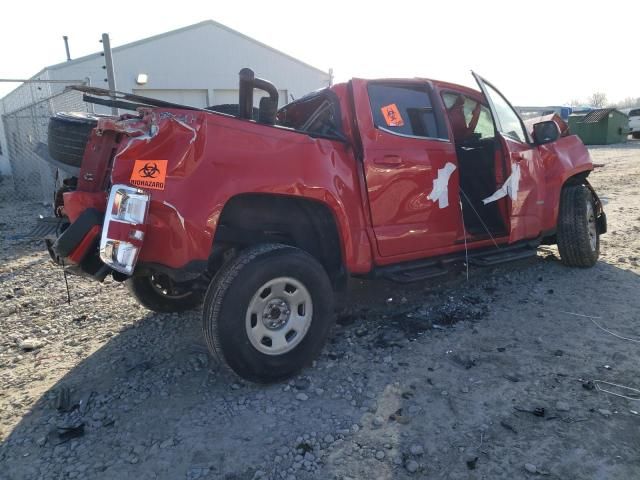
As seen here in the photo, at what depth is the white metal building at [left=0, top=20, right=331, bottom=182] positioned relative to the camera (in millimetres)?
14047

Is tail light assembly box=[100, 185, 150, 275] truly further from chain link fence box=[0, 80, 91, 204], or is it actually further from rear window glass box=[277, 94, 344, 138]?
chain link fence box=[0, 80, 91, 204]

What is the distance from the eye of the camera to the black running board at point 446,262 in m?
3.62

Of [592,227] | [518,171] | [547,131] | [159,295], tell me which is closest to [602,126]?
[592,227]

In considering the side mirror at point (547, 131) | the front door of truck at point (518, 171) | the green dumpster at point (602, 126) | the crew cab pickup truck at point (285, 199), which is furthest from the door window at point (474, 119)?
the green dumpster at point (602, 126)

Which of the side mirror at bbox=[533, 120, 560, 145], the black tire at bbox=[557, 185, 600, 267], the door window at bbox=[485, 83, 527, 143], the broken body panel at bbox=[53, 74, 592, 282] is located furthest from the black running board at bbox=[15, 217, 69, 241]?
the black tire at bbox=[557, 185, 600, 267]

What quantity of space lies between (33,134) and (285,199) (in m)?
8.90

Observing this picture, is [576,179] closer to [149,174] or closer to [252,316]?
[252,316]

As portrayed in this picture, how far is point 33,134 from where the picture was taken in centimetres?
972

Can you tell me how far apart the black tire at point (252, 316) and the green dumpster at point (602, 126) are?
29.2 metres

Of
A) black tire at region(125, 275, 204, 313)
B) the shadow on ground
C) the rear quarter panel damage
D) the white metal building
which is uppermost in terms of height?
the white metal building

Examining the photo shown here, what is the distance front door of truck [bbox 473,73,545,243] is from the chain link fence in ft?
22.5

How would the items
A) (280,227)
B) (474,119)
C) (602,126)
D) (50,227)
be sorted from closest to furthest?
(50,227)
(280,227)
(474,119)
(602,126)

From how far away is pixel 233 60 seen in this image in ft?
53.3

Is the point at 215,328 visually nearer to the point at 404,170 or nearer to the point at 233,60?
the point at 404,170
